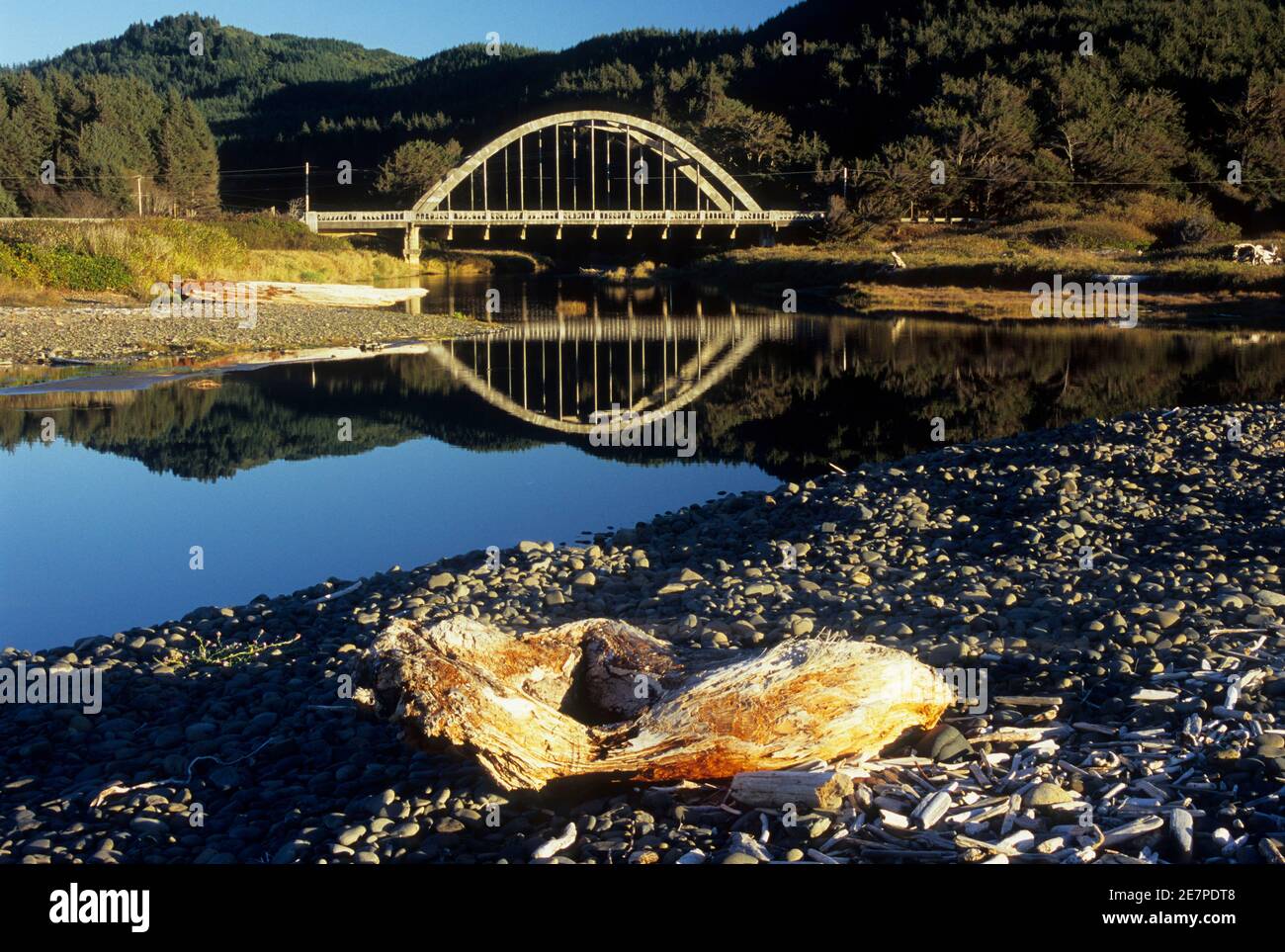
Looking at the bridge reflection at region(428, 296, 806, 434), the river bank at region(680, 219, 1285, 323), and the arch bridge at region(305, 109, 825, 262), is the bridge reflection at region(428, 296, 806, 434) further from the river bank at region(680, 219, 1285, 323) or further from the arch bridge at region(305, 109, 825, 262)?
the arch bridge at region(305, 109, 825, 262)

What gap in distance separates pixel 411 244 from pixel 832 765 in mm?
68236

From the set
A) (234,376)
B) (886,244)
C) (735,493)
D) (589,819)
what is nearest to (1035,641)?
(589,819)

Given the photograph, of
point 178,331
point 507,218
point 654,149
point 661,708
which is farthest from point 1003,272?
point 661,708

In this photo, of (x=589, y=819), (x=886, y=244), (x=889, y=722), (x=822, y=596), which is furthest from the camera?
(x=886, y=244)

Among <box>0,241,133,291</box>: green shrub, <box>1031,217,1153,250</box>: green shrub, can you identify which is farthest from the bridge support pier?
<box>0,241,133,291</box>: green shrub

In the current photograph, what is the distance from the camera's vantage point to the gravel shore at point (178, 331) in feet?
78.8

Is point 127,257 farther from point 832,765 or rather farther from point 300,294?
point 832,765

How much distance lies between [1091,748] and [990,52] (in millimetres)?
90279

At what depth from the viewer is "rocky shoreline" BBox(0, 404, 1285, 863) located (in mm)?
4457

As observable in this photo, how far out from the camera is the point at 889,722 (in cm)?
505

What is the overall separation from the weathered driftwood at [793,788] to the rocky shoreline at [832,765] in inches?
1.9

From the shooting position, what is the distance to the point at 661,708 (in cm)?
501

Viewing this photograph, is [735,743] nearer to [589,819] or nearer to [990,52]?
[589,819]

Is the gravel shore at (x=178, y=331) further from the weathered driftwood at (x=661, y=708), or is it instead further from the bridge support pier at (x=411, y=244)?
the bridge support pier at (x=411, y=244)
